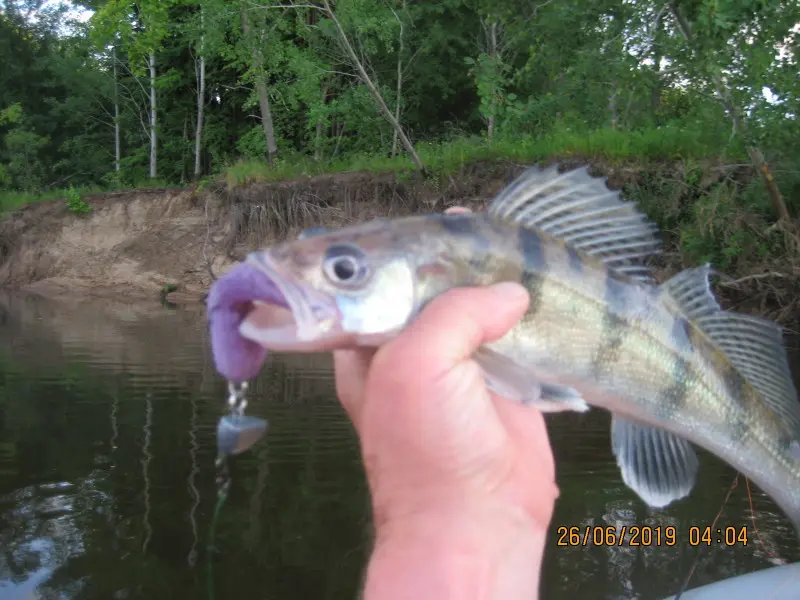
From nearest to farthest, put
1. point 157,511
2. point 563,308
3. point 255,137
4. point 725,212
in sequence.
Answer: point 563,308, point 157,511, point 725,212, point 255,137

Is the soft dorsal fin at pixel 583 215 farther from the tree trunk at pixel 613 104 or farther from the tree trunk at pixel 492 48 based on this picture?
the tree trunk at pixel 492 48

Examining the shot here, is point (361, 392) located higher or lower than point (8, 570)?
higher

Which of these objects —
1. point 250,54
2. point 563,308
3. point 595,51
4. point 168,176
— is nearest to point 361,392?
point 563,308

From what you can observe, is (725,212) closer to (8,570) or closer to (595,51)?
(595,51)

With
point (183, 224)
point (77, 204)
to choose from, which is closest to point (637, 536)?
point (183, 224)

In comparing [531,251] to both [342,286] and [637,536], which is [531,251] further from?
[637,536]

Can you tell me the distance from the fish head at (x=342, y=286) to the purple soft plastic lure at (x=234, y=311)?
2 cm

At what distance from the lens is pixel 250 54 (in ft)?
54.3

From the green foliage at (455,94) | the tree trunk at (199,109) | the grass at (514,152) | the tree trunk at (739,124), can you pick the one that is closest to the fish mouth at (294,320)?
the green foliage at (455,94)

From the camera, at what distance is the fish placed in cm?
156

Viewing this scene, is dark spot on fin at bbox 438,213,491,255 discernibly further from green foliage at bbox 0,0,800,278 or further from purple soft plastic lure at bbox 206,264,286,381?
green foliage at bbox 0,0,800,278

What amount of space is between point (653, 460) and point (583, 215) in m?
0.80

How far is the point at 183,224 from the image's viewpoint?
22.1 m

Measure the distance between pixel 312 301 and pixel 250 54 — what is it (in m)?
16.4
